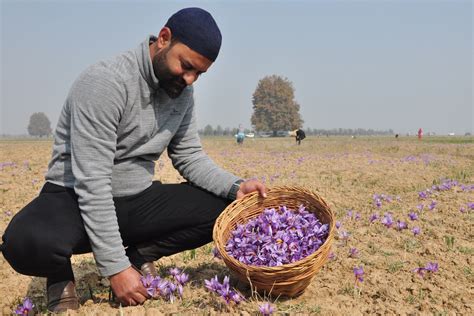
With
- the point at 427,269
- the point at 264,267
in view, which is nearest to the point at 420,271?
the point at 427,269

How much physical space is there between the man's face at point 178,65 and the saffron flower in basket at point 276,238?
1.18 meters

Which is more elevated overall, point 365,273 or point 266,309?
point 266,309

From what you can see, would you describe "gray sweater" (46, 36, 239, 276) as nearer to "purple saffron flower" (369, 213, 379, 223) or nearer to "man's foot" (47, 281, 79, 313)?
"man's foot" (47, 281, 79, 313)

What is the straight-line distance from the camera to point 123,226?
9.93 feet

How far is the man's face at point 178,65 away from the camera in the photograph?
8.73 feet

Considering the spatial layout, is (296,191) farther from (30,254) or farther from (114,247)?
(30,254)

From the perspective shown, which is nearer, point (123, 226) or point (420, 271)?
point (123, 226)

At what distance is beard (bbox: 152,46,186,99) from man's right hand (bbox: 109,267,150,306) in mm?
1230

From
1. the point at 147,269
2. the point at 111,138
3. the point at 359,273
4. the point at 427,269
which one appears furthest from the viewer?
the point at 427,269

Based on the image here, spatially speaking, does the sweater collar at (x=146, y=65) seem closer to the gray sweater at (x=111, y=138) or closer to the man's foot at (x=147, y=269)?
the gray sweater at (x=111, y=138)

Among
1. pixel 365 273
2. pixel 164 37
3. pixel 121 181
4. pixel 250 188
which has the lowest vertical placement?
pixel 365 273

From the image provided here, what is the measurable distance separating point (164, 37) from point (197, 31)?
0.25 metres

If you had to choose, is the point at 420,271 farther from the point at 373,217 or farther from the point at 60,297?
the point at 60,297

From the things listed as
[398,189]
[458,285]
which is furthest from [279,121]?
[458,285]
